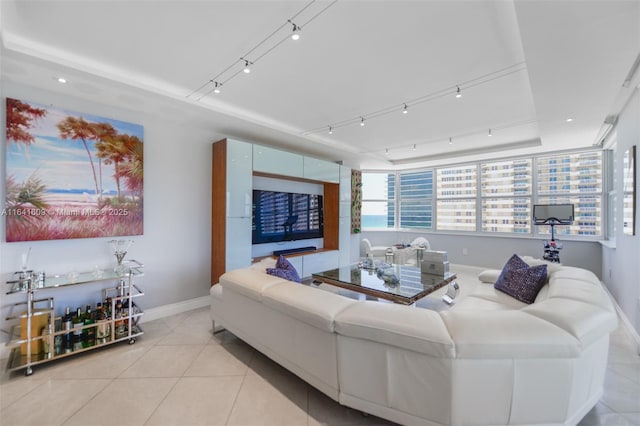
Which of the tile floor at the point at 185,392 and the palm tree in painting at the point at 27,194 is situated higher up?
the palm tree in painting at the point at 27,194

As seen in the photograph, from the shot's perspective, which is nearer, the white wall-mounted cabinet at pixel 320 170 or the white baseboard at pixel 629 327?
the white baseboard at pixel 629 327

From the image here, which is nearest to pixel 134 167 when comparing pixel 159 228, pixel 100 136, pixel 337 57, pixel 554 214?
pixel 100 136

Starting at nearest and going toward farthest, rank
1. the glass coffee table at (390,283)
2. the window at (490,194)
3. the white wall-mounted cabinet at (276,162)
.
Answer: the glass coffee table at (390,283), the white wall-mounted cabinet at (276,162), the window at (490,194)

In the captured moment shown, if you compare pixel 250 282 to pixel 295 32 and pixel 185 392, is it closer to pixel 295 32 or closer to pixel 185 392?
pixel 185 392

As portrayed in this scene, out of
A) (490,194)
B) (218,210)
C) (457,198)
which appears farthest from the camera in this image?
(457,198)

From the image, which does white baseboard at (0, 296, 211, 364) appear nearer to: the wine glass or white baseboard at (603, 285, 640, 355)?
the wine glass

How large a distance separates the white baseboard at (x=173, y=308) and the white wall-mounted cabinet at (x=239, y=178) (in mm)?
1283

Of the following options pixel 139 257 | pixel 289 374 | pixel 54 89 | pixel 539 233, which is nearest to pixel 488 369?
pixel 289 374

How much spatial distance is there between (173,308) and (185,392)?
1.75m

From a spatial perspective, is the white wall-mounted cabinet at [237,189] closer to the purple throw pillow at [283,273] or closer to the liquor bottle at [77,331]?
the purple throw pillow at [283,273]

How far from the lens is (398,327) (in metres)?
1.41

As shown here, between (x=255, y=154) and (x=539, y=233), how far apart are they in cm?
569

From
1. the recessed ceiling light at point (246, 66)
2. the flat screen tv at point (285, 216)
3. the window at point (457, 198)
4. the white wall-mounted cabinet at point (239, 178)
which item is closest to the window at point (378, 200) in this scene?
the window at point (457, 198)

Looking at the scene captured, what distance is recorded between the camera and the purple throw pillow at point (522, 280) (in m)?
2.57
